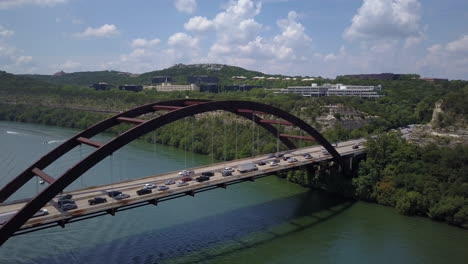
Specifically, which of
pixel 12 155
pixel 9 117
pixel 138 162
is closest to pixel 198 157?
pixel 138 162

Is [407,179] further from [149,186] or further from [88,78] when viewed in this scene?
[88,78]

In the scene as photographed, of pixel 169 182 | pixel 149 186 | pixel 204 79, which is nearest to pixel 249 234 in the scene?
pixel 169 182

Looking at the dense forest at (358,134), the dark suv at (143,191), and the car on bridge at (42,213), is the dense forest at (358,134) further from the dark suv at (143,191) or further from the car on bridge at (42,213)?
the car on bridge at (42,213)

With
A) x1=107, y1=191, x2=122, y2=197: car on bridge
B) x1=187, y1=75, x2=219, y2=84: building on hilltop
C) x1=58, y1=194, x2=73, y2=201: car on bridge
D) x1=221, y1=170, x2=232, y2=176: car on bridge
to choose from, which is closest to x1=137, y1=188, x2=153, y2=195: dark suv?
x1=107, y1=191, x2=122, y2=197: car on bridge

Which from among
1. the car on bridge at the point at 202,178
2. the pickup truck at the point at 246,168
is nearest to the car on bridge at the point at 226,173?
the pickup truck at the point at 246,168

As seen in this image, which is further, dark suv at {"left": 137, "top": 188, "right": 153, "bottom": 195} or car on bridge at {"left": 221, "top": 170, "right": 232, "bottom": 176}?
car on bridge at {"left": 221, "top": 170, "right": 232, "bottom": 176}

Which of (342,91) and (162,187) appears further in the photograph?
(342,91)

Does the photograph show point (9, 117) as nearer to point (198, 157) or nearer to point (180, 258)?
point (198, 157)

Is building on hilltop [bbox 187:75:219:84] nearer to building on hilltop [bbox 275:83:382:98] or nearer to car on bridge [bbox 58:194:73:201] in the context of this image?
building on hilltop [bbox 275:83:382:98]
